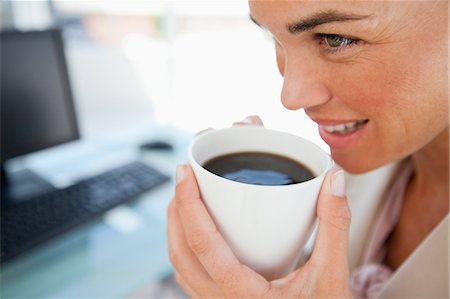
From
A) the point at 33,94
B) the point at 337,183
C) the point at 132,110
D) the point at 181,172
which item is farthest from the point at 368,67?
the point at 132,110

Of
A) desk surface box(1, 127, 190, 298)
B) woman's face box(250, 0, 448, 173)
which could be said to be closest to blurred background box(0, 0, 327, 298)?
desk surface box(1, 127, 190, 298)

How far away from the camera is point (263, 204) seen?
0.39 metres

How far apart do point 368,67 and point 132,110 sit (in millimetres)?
1824

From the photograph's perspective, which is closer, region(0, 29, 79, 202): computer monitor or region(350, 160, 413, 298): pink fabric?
region(350, 160, 413, 298): pink fabric

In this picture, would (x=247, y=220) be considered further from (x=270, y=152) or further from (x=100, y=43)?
(x=100, y=43)

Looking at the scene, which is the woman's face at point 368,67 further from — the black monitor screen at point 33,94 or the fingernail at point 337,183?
the black monitor screen at point 33,94

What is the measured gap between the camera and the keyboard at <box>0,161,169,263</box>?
724 millimetres

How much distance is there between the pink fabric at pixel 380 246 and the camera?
71 cm

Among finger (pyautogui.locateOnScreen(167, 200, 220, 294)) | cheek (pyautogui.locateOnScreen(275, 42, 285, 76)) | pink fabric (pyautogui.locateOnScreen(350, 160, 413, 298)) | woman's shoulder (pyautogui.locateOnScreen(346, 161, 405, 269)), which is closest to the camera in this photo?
finger (pyautogui.locateOnScreen(167, 200, 220, 294))

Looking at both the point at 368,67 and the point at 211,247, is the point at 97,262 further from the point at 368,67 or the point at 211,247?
the point at 368,67

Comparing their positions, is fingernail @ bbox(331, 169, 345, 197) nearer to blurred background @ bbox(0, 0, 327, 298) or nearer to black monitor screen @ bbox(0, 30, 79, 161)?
blurred background @ bbox(0, 0, 327, 298)

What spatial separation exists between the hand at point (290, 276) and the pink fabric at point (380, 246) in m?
0.30

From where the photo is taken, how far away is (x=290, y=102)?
52cm

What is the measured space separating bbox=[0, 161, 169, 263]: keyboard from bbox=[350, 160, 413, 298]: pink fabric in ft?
1.66
